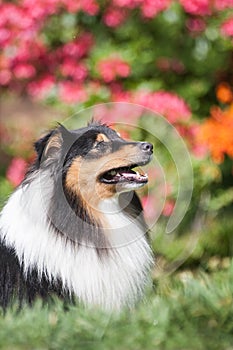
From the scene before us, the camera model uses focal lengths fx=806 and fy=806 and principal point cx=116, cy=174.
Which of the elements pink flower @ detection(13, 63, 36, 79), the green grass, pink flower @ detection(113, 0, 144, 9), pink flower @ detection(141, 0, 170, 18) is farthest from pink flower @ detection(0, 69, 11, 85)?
the green grass

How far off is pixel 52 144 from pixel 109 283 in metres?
0.71

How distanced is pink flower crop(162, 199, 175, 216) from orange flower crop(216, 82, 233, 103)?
1060mm

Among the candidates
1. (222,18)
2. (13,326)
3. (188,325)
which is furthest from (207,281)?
(222,18)

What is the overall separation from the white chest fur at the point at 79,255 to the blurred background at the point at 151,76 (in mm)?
2102

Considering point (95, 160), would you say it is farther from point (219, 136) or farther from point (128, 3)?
point (128, 3)

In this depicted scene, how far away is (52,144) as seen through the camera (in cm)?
371

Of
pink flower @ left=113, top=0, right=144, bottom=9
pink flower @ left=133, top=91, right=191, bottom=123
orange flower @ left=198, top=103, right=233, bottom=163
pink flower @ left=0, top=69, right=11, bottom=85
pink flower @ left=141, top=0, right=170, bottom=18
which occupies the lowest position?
orange flower @ left=198, top=103, right=233, bottom=163

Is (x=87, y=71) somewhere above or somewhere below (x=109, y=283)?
above

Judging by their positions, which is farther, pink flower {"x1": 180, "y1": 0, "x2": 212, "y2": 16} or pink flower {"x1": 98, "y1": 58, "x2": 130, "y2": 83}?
pink flower {"x1": 98, "y1": 58, "x2": 130, "y2": 83}

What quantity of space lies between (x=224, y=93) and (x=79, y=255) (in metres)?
3.18

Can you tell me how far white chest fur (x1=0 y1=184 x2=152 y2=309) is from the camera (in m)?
3.67

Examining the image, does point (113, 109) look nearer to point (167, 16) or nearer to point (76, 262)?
point (167, 16)

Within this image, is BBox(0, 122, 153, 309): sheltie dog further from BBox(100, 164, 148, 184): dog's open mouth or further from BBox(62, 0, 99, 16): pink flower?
BBox(62, 0, 99, 16): pink flower

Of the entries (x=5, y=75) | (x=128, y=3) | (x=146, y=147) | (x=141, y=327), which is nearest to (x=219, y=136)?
(x=128, y=3)
